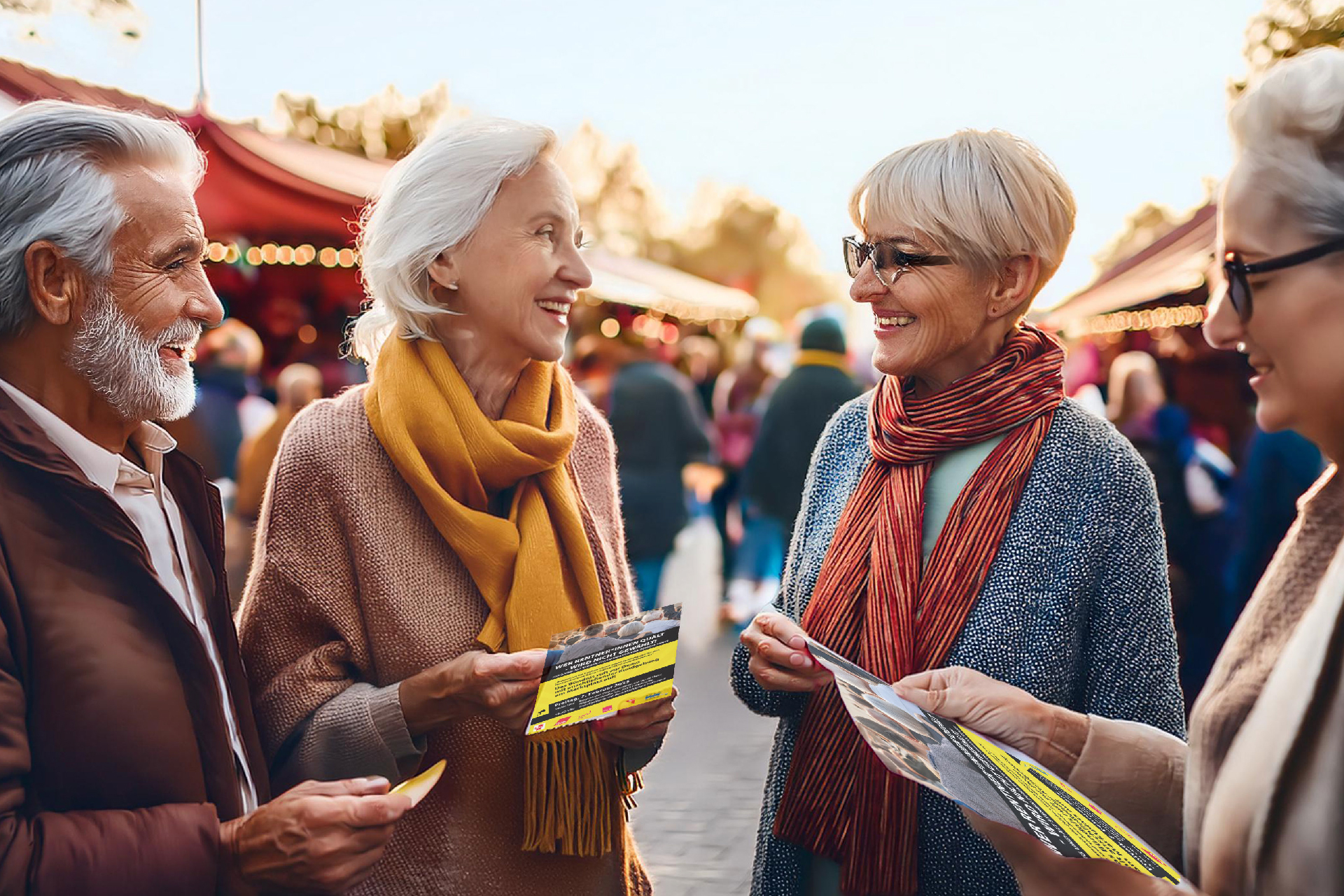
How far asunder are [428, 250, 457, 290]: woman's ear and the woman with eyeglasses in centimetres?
82

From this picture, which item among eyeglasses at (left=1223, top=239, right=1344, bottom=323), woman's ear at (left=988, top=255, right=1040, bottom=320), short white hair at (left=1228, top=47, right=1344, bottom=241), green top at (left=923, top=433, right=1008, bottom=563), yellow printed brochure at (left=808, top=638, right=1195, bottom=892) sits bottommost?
yellow printed brochure at (left=808, top=638, right=1195, bottom=892)

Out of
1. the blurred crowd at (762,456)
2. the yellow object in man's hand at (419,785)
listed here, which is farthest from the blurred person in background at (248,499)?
the yellow object in man's hand at (419,785)

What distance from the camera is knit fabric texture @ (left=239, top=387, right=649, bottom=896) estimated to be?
6.88 feet

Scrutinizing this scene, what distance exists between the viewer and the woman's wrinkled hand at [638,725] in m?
2.13

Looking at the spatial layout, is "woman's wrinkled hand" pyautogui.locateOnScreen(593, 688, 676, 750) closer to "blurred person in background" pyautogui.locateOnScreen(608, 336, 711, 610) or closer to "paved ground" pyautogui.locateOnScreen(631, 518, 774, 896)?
"paved ground" pyautogui.locateOnScreen(631, 518, 774, 896)

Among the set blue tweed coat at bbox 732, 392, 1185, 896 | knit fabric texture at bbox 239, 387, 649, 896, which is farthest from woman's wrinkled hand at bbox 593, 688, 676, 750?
blue tweed coat at bbox 732, 392, 1185, 896

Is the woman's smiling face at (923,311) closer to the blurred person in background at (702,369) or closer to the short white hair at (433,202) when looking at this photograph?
the short white hair at (433,202)

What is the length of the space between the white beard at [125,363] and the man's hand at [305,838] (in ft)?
2.21

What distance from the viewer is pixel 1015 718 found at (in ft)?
5.83

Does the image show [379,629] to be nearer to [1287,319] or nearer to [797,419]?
[1287,319]

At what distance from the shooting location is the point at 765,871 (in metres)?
2.21

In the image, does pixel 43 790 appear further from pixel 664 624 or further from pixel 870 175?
pixel 870 175

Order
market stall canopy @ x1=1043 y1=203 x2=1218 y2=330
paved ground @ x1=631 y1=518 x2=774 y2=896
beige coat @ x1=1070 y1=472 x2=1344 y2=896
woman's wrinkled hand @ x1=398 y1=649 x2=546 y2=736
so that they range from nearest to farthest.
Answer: beige coat @ x1=1070 y1=472 x2=1344 y2=896, woman's wrinkled hand @ x1=398 y1=649 x2=546 y2=736, paved ground @ x1=631 y1=518 x2=774 y2=896, market stall canopy @ x1=1043 y1=203 x2=1218 y2=330

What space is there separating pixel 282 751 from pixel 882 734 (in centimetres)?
123
